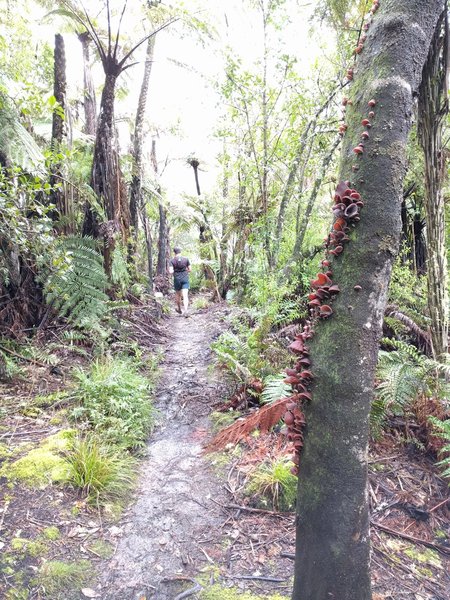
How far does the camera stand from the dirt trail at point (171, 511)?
226 centimetres

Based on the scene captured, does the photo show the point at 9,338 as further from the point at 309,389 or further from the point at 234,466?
the point at 309,389

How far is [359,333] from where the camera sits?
1.45 meters

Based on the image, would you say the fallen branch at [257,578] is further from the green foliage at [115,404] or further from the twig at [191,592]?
the green foliage at [115,404]

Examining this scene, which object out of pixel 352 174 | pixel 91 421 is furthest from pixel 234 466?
pixel 352 174

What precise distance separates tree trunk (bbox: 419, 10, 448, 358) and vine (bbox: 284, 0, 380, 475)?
97 centimetres

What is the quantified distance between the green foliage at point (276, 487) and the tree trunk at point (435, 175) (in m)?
1.65

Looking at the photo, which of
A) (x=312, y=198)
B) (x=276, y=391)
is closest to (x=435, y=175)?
(x=276, y=391)

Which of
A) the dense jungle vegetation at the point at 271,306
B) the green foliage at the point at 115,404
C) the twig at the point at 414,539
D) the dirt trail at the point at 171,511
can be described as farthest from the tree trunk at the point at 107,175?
the twig at the point at 414,539

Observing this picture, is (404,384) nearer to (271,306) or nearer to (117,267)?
(271,306)

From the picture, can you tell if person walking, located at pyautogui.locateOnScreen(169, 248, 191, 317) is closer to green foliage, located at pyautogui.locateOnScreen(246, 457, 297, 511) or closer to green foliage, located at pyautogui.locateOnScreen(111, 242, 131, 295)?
green foliage, located at pyautogui.locateOnScreen(111, 242, 131, 295)

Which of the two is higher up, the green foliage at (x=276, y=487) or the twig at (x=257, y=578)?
the green foliage at (x=276, y=487)

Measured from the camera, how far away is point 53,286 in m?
4.95

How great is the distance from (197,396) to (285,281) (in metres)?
2.45

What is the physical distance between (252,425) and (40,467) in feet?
5.56
